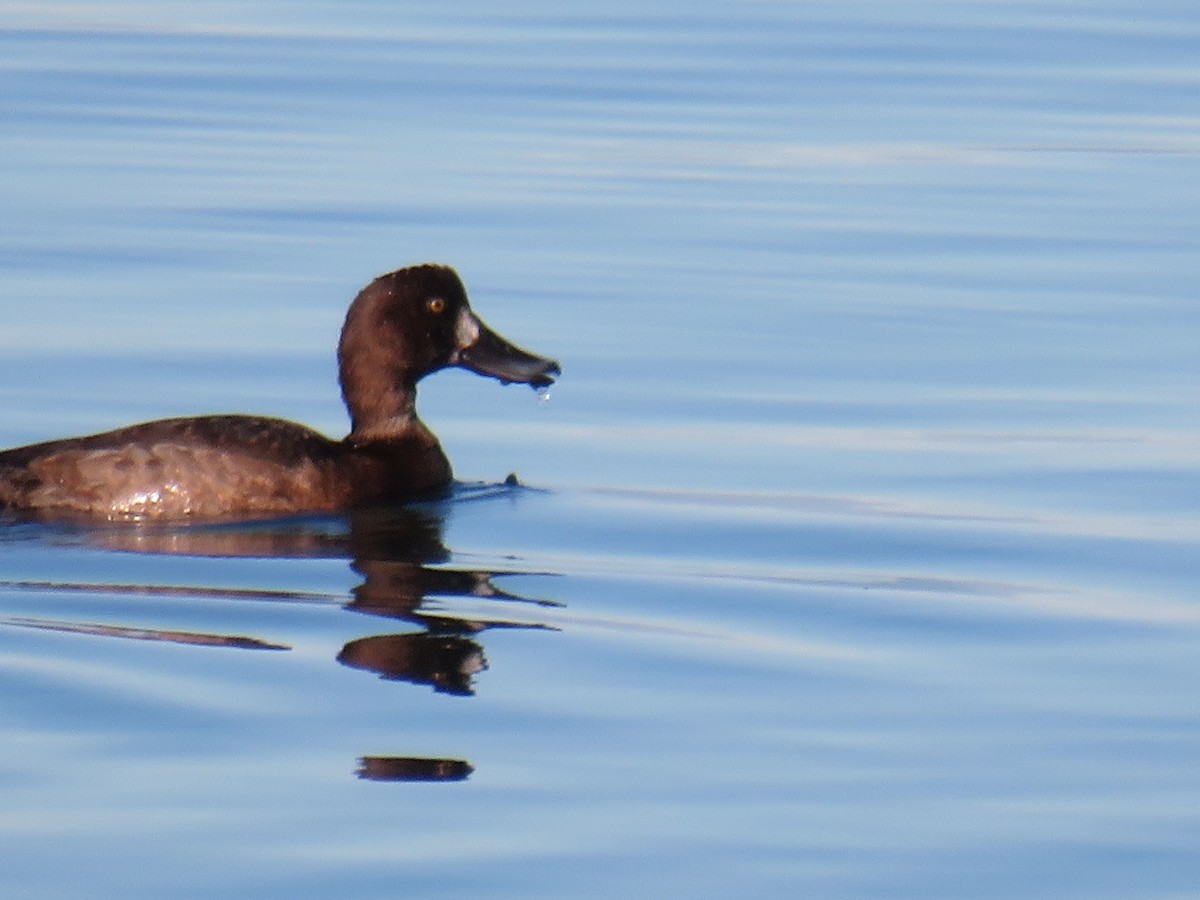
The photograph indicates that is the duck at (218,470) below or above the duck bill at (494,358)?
below

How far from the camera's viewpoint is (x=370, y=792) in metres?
6.10

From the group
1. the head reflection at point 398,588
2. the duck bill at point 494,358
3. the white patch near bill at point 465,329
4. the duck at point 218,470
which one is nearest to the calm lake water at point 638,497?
the head reflection at point 398,588

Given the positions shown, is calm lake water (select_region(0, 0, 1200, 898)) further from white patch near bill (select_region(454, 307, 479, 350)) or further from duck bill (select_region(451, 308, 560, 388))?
white patch near bill (select_region(454, 307, 479, 350))

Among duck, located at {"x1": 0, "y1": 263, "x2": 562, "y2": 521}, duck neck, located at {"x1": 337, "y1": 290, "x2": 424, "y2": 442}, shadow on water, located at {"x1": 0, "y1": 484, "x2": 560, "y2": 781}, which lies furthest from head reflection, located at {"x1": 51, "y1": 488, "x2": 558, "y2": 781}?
duck neck, located at {"x1": 337, "y1": 290, "x2": 424, "y2": 442}

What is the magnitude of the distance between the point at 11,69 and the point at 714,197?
712 centimetres

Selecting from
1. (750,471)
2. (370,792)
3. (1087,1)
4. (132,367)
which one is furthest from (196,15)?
(370,792)

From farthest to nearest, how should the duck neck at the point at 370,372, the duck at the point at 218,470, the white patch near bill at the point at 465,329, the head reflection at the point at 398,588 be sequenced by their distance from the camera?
the white patch near bill at the point at 465,329 < the duck neck at the point at 370,372 < the duck at the point at 218,470 < the head reflection at the point at 398,588

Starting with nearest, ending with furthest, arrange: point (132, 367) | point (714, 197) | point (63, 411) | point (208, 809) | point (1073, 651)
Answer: point (208, 809) → point (1073, 651) → point (63, 411) → point (132, 367) → point (714, 197)

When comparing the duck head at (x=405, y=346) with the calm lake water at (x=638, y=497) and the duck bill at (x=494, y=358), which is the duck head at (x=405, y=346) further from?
the calm lake water at (x=638, y=497)

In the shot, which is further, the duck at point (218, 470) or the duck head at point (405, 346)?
the duck head at point (405, 346)

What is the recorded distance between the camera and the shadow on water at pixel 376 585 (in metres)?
7.27

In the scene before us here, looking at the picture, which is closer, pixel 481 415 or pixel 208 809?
pixel 208 809

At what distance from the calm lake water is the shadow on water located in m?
0.03

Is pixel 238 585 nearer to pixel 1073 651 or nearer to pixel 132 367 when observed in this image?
pixel 1073 651
